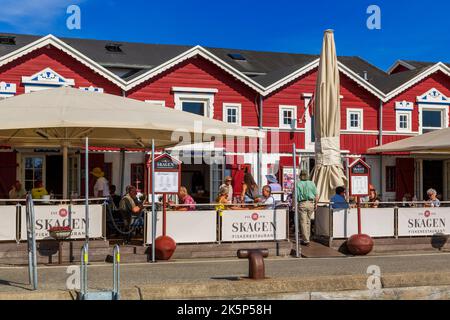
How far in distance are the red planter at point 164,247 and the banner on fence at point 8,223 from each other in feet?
8.48

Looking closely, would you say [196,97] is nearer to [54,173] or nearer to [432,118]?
[54,173]

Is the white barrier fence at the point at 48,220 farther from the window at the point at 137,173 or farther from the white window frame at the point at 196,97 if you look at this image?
the white window frame at the point at 196,97

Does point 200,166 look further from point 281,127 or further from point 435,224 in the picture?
point 435,224

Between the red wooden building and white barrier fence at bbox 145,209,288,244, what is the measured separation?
24.5 feet

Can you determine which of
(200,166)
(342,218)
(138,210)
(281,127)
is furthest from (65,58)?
(342,218)

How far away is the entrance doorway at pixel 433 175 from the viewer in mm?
25797

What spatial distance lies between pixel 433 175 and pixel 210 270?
16.4 m

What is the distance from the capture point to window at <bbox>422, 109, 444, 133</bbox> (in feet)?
84.9

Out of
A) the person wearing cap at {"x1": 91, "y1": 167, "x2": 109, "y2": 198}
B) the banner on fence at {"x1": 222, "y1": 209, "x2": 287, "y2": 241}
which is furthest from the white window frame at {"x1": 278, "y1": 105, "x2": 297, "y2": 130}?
the banner on fence at {"x1": 222, "y1": 209, "x2": 287, "y2": 241}

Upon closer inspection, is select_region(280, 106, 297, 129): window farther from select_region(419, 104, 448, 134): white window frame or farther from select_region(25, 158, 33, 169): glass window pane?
select_region(25, 158, 33, 169): glass window pane

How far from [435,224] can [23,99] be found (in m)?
9.08
